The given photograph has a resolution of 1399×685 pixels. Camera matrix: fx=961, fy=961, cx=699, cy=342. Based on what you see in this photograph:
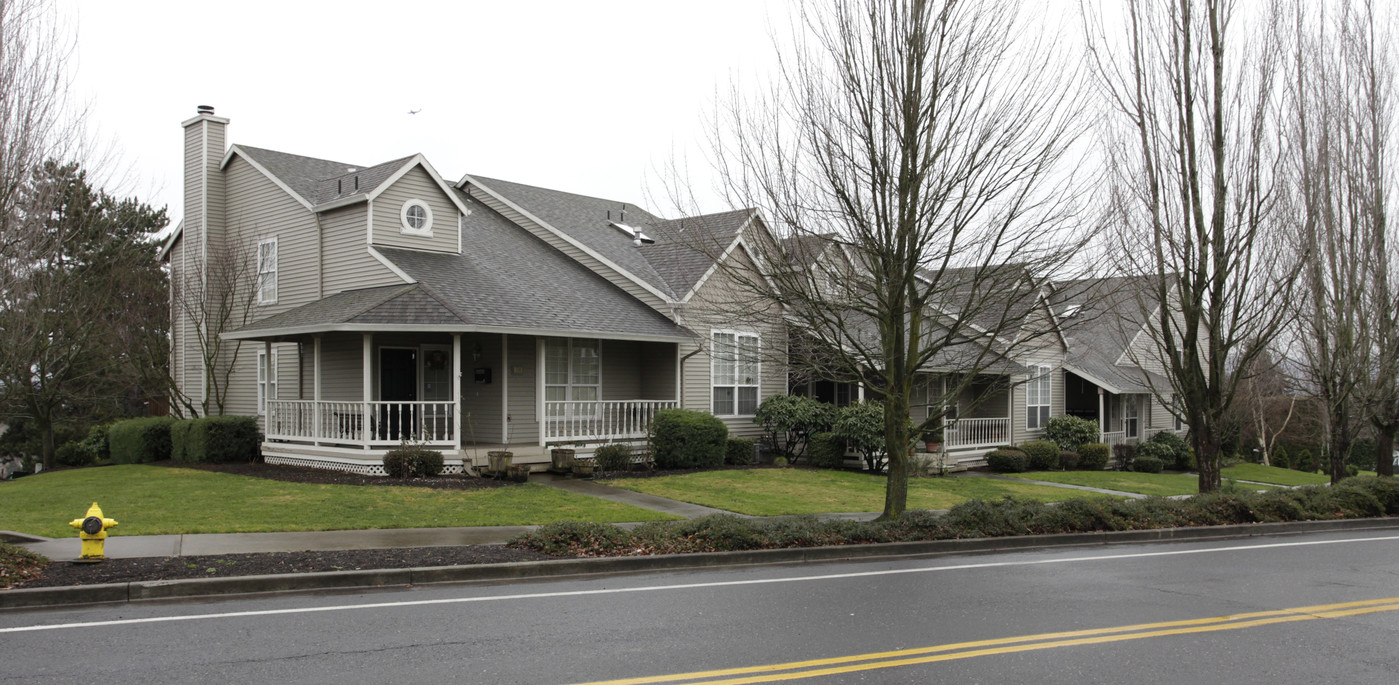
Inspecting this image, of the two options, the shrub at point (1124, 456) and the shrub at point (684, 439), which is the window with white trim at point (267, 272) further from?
the shrub at point (1124, 456)

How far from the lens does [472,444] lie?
19.9 m

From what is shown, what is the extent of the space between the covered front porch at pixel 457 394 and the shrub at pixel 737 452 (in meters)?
1.70

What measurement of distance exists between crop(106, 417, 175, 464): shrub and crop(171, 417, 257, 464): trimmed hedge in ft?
4.71

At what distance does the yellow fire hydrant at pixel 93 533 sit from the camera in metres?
9.19

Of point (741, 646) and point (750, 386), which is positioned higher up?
point (750, 386)

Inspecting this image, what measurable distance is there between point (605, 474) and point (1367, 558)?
12.5 meters

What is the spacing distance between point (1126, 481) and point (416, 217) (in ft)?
63.3

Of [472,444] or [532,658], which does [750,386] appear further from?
[532,658]

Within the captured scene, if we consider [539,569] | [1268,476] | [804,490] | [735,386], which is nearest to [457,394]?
[804,490]

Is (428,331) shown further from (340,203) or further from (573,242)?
(573,242)

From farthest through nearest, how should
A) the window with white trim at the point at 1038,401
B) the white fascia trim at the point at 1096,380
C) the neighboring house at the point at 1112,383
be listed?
the neighboring house at the point at 1112,383
the white fascia trim at the point at 1096,380
the window with white trim at the point at 1038,401

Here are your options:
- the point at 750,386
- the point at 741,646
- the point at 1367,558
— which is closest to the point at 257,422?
the point at 750,386

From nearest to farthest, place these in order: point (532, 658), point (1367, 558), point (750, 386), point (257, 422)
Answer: point (532, 658)
point (1367, 558)
point (257, 422)
point (750, 386)

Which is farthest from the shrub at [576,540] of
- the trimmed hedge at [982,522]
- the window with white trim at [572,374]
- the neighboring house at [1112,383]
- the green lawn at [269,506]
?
the neighboring house at [1112,383]
